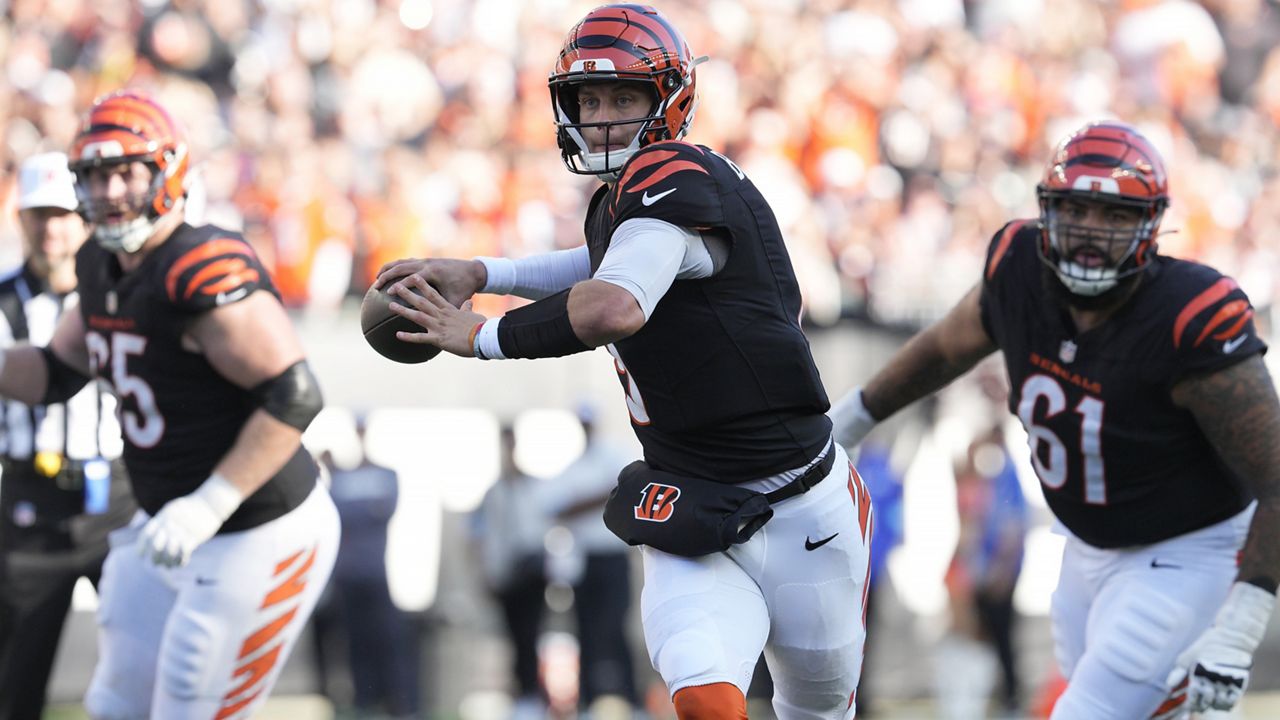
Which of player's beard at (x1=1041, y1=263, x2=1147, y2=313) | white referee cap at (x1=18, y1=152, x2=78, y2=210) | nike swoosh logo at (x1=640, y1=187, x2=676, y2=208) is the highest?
nike swoosh logo at (x1=640, y1=187, x2=676, y2=208)

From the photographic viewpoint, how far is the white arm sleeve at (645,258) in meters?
3.29

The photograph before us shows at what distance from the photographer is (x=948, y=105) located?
11.1 meters

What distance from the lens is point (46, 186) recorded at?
550 cm

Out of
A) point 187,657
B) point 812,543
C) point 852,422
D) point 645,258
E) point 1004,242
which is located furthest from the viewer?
point 852,422

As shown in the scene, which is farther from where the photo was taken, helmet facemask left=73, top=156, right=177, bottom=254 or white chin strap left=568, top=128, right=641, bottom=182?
helmet facemask left=73, top=156, right=177, bottom=254

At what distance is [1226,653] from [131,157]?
10.1 feet

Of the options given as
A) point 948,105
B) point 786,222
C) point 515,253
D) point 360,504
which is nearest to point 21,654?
point 360,504

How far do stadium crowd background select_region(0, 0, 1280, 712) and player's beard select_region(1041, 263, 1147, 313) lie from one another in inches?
157

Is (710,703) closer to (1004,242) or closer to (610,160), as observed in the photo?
(610,160)

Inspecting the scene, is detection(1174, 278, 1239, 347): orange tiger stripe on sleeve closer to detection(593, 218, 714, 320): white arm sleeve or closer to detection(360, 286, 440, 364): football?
detection(593, 218, 714, 320): white arm sleeve

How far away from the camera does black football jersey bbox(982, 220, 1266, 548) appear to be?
3.92 m

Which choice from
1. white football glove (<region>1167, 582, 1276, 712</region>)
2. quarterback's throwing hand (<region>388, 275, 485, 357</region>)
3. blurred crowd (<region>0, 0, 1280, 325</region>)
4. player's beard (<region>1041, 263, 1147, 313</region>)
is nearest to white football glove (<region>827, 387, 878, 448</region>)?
player's beard (<region>1041, 263, 1147, 313</region>)

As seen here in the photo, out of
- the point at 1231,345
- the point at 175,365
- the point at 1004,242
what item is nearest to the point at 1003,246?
the point at 1004,242

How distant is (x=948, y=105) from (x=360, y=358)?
5053 mm
